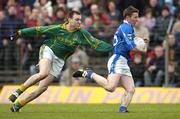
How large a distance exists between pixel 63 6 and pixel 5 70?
3085mm

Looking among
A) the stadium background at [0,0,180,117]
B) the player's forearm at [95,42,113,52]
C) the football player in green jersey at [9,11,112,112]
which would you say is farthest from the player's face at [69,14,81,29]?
the stadium background at [0,0,180,117]

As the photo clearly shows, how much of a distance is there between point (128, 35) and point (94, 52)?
29.5ft

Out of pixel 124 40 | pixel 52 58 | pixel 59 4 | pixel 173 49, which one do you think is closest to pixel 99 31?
pixel 59 4

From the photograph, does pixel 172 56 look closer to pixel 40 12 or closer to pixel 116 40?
pixel 40 12

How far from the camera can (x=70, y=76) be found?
23219mm

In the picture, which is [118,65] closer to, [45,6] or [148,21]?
[148,21]

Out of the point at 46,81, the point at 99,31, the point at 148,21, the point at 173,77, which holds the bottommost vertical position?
the point at 173,77

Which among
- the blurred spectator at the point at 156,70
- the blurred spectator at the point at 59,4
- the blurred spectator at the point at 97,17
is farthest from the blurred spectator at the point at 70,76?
the blurred spectator at the point at 59,4

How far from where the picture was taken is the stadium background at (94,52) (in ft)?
73.1

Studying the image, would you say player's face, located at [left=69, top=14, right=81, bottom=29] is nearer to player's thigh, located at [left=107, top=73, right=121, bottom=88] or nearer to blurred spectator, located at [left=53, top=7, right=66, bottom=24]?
player's thigh, located at [left=107, top=73, right=121, bottom=88]

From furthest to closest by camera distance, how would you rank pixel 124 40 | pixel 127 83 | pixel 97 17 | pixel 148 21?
1. pixel 97 17
2. pixel 148 21
3. pixel 127 83
4. pixel 124 40

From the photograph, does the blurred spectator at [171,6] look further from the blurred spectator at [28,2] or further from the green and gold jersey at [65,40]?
the green and gold jersey at [65,40]

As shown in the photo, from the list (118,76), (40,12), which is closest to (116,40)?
(118,76)

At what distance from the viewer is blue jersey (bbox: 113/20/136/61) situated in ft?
49.0
